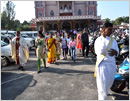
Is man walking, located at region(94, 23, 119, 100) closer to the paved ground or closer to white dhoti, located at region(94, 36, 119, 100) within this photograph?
white dhoti, located at region(94, 36, 119, 100)

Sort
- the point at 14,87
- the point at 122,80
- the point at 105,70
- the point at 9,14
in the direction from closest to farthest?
1. the point at 105,70
2. the point at 122,80
3. the point at 14,87
4. the point at 9,14

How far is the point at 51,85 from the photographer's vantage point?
5070 mm

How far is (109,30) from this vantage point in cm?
336

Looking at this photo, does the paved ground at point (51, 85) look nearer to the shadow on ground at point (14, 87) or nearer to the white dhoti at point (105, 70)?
the shadow on ground at point (14, 87)

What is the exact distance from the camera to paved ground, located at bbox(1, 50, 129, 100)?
168 inches

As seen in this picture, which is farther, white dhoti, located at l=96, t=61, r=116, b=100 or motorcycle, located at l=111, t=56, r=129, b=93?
motorcycle, located at l=111, t=56, r=129, b=93

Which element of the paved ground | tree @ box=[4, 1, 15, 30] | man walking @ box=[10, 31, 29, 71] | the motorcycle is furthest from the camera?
tree @ box=[4, 1, 15, 30]

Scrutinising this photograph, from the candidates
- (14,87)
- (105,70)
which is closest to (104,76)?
(105,70)

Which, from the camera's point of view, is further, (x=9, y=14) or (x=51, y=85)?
(x=9, y=14)

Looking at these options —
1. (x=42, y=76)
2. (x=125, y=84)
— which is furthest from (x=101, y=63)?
(x=42, y=76)

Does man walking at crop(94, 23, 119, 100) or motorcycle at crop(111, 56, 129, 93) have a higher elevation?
man walking at crop(94, 23, 119, 100)

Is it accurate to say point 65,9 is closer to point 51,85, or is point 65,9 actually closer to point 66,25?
point 66,25

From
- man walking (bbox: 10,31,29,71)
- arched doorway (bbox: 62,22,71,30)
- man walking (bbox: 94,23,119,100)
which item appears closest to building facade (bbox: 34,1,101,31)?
arched doorway (bbox: 62,22,71,30)

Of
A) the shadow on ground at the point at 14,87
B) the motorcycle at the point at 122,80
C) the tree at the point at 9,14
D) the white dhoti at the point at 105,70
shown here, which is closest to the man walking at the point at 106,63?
the white dhoti at the point at 105,70
